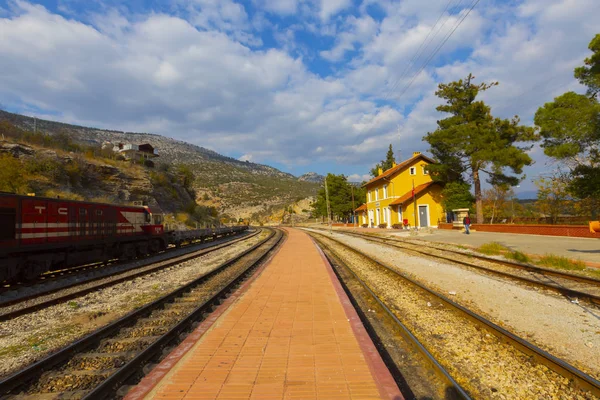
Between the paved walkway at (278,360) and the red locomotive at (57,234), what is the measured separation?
7959 mm

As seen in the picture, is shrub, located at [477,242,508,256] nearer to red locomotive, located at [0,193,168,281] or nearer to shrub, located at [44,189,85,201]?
red locomotive, located at [0,193,168,281]

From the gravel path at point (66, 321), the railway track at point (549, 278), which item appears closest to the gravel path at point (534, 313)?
the railway track at point (549, 278)

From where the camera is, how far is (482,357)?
4.74 m

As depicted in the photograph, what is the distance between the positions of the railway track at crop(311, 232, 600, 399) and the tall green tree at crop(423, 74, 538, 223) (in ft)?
95.4

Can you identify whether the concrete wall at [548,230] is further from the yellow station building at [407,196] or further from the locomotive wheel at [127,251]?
the locomotive wheel at [127,251]

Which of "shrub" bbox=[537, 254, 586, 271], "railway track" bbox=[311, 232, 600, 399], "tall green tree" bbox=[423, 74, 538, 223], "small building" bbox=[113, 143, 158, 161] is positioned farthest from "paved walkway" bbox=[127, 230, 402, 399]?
"small building" bbox=[113, 143, 158, 161]

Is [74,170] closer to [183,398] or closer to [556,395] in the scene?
[183,398]

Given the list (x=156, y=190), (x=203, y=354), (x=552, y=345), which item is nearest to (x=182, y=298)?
(x=203, y=354)

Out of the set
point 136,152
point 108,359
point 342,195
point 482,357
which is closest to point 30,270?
point 108,359

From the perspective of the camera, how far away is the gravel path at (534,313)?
4.95 m

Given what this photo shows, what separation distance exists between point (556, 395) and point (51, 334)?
7.75 m

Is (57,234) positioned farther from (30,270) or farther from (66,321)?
(66,321)

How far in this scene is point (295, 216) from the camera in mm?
95438

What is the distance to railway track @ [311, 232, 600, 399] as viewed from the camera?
12.7 ft
